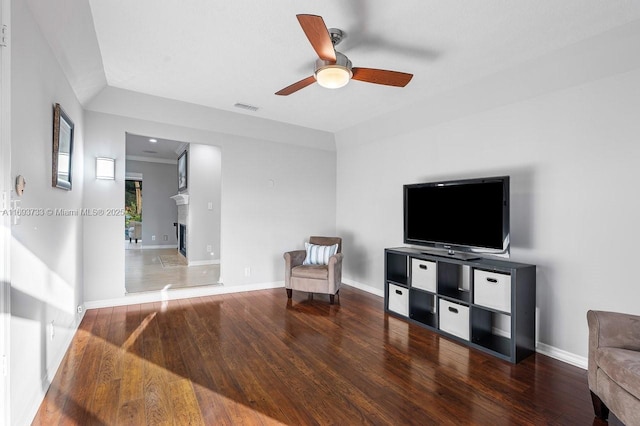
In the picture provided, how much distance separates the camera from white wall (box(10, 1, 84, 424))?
1.67 m

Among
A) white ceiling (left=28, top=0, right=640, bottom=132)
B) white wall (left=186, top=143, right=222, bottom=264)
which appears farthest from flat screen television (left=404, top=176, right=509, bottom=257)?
white wall (left=186, top=143, right=222, bottom=264)

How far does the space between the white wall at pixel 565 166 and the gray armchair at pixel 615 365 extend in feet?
2.13

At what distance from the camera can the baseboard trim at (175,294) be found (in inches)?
151

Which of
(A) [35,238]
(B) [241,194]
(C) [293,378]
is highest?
(B) [241,194]

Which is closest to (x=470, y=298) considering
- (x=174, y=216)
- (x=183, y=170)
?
(x=183, y=170)

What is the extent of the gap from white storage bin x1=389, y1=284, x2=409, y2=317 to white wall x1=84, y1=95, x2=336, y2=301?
196 centimetres

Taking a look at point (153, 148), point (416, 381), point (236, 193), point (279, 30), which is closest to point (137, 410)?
point (416, 381)

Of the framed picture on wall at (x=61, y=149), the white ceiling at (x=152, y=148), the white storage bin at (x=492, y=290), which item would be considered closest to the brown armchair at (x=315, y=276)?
the white storage bin at (x=492, y=290)

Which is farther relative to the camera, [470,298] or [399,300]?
[399,300]

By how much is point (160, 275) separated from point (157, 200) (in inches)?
160

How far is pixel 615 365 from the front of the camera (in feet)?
Result: 5.54

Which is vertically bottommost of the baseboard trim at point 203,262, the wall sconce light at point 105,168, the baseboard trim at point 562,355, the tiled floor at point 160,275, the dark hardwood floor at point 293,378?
the dark hardwood floor at point 293,378

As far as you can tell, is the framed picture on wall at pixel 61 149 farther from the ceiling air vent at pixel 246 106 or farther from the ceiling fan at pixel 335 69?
the ceiling fan at pixel 335 69

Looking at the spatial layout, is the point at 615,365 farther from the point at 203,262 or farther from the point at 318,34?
the point at 203,262
